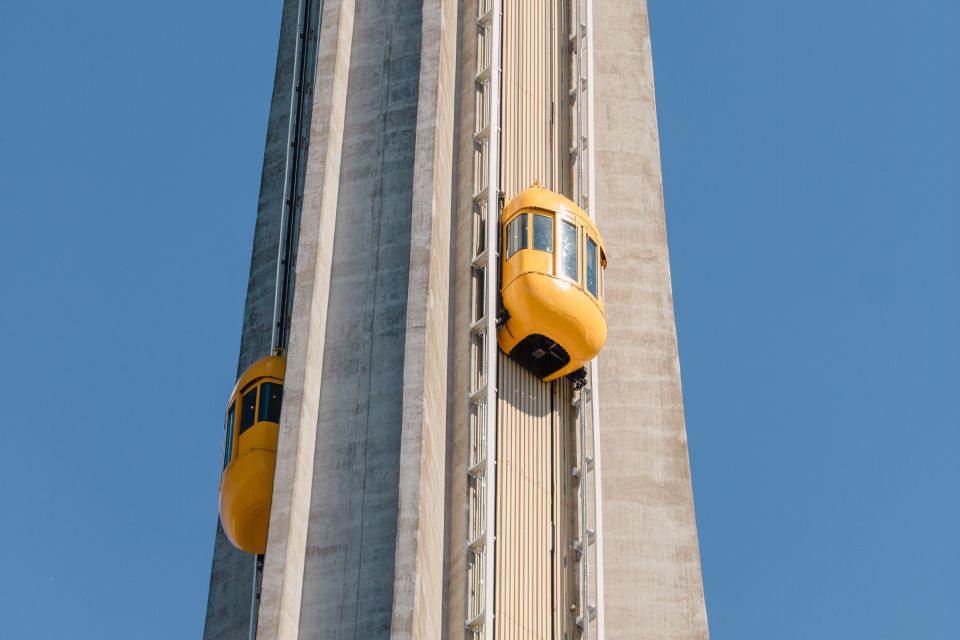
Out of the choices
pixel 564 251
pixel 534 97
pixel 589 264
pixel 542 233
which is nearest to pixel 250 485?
pixel 542 233

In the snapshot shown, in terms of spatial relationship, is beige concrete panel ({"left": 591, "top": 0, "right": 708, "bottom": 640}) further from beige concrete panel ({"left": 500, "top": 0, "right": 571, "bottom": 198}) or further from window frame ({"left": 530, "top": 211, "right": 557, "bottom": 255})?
window frame ({"left": 530, "top": 211, "right": 557, "bottom": 255})

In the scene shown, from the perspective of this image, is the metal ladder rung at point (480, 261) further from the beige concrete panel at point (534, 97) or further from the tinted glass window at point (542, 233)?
the beige concrete panel at point (534, 97)

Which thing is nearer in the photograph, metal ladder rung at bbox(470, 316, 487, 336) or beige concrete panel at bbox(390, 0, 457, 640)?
beige concrete panel at bbox(390, 0, 457, 640)

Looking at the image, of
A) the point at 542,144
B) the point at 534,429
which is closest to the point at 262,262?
the point at 542,144

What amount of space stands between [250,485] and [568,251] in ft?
23.0

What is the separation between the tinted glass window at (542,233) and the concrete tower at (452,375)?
3.23 feet

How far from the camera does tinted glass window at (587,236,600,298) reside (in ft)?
112

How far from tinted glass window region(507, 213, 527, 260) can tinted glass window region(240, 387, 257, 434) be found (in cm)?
528

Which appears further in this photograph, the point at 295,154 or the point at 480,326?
the point at 295,154

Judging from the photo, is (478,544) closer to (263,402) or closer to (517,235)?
(263,402)

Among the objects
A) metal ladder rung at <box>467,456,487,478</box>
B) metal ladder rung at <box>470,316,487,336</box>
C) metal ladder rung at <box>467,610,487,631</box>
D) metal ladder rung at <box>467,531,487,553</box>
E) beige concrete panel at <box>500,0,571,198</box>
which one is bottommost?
metal ladder rung at <box>467,610,487,631</box>

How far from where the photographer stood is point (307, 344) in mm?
32125

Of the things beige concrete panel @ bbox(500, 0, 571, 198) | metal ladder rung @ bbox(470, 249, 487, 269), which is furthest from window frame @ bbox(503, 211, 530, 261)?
beige concrete panel @ bbox(500, 0, 571, 198)

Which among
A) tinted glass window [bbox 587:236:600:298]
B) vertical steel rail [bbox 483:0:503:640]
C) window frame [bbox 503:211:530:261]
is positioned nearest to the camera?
vertical steel rail [bbox 483:0:503:640]
